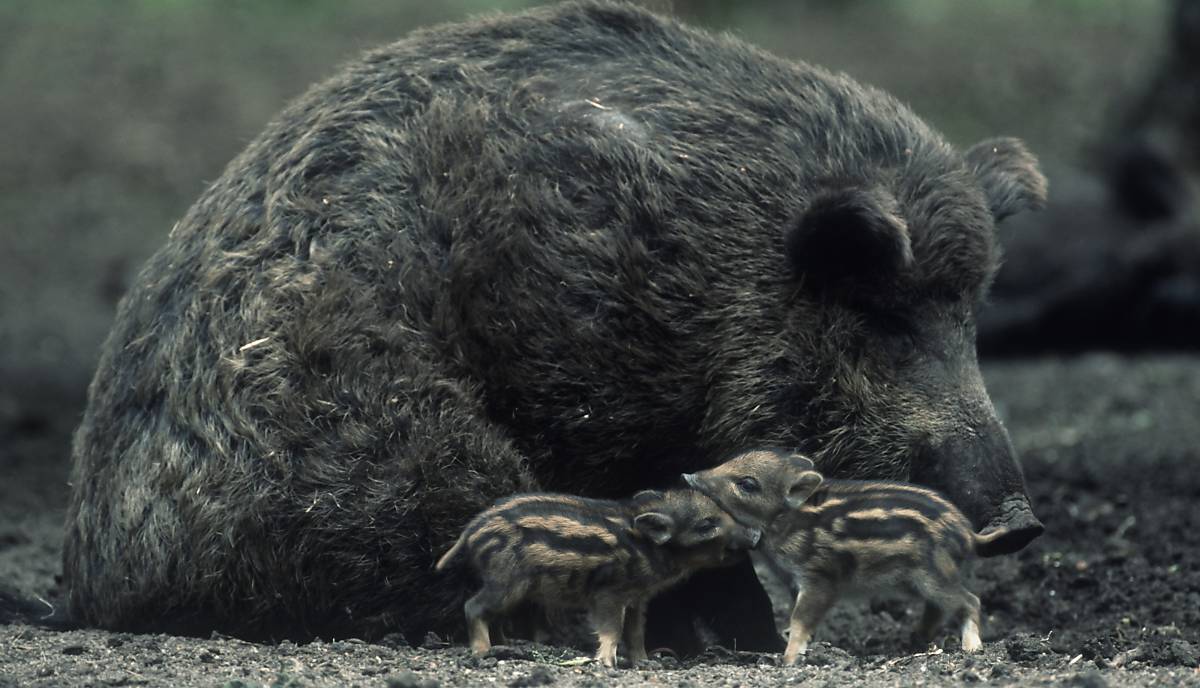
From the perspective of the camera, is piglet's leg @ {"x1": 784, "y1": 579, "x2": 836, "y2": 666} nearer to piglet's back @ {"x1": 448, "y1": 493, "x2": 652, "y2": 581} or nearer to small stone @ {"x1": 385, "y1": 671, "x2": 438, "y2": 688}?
piglet's back @ {"x1": 448, "y1": 493, "x2": 652, "y2": 581}

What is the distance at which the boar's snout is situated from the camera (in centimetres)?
604

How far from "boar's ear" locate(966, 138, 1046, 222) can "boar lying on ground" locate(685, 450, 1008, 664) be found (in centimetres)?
158

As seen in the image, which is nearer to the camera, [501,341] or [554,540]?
[554,540]

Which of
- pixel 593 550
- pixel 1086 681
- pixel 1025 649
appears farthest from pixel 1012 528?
pixel 593 550

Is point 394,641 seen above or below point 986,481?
below

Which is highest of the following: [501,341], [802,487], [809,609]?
[501,341]

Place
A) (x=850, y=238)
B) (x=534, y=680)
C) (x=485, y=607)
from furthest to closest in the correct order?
1. (x=850, y=238)
2. (x=485, y=607)
3. (x=534, y=680)

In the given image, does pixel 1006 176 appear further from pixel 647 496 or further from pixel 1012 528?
pixel 647 496

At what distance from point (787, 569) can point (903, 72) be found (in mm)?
16103

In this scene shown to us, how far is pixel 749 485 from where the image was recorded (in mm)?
5934

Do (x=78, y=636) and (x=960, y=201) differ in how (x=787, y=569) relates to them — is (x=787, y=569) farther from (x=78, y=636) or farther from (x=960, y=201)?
(x=78, y=636)

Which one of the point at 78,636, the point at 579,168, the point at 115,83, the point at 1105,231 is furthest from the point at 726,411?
the point at 115,83

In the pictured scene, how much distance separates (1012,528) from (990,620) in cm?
118

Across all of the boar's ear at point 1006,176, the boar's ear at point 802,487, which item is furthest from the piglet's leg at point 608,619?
the boar's ear at point 1006,176
